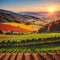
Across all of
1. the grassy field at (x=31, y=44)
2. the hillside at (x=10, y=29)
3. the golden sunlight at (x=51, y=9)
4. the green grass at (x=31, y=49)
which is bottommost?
the green grass at (x=31, y=49)

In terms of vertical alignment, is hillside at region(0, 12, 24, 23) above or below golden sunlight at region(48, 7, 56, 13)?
below

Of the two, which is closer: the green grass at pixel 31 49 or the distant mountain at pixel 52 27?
the green grass at pixel 31 49

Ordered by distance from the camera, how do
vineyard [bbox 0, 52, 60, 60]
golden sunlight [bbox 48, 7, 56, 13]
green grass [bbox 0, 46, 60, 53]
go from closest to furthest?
vineyard [bbox 0, 52, 60, 60] → green grass [bbox 0, 46, 60, 53] → golden sunlight [bbox 48, 7, 56, 13]

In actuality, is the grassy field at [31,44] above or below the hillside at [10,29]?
below

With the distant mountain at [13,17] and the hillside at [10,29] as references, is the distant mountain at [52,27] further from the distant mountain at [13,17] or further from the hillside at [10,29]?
the hillside at [10,29]

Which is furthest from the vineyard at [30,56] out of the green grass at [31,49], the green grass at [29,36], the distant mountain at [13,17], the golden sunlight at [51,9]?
the golden sunlight at [51,9]

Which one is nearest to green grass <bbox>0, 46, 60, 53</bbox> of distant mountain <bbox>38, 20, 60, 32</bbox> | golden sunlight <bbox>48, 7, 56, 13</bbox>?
distant mountain <bbox>38, 20, 60, 32</bbox>

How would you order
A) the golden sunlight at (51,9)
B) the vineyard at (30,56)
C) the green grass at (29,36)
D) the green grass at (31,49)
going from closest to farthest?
the vineyard at (30,56), the green grass at (31,49), the green grass at (29,36), the golden sunlight at (51,9)

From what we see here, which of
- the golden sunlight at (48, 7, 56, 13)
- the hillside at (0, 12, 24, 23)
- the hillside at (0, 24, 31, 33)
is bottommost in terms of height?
the hillside at (0, 24, 31, 33)

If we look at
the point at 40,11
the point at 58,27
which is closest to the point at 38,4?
the point at 40,11

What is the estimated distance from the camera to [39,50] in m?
3.23

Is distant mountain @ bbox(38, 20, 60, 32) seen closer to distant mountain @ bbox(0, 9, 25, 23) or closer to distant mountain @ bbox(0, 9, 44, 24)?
distant mountain @ bbox(0, 9, 44, 24)

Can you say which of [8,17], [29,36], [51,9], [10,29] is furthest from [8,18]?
[51,9]

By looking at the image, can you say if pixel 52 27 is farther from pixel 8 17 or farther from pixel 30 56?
pixel 8 17
